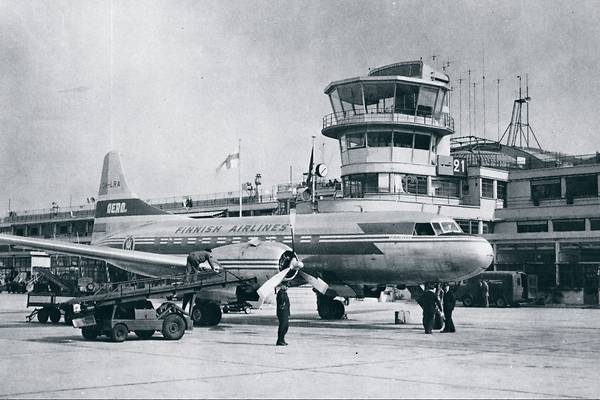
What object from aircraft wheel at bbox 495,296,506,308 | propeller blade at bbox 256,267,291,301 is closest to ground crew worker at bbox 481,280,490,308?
aircraft wheel at bbox 495,296,506,308

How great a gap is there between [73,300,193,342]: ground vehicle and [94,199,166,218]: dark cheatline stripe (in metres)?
14.7

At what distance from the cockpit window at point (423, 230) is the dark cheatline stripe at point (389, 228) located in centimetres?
18

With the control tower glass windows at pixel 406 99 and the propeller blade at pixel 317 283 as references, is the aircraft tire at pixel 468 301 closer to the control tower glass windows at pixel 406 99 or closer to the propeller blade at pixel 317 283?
the control tower glass windows at pixel 406 99

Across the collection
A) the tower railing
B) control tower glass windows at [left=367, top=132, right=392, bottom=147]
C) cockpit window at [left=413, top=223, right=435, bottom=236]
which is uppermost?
the tower railing

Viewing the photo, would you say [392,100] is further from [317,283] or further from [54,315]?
[54,315]

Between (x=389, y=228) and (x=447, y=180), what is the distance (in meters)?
42.9

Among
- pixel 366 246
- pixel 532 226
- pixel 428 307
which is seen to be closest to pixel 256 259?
pixel 366 246

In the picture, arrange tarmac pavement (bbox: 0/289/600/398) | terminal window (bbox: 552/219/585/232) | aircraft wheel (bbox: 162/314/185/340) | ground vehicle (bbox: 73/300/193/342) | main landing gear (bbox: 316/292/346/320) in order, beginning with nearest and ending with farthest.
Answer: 1. tarmac pavement (bbox: 0/289/600/398)
2. ground vehicle (bbox: 73/300/193/342)
3. aircraft wheel (bbox: 162/314/185/340)
4. main landing gear (bbox: 316/292/346/320)
5. terminal window (bbox: 552/219/585/232)

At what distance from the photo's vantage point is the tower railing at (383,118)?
58500mm

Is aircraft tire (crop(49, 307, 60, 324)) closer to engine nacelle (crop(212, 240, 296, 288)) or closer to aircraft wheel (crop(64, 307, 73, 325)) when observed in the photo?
aircraft wheel (crop(64, 307, 73, 325))

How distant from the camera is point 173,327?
776 inches

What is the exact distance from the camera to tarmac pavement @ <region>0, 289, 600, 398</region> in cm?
1125

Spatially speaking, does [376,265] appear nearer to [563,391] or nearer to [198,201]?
[563,391]

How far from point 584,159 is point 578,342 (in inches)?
2156
